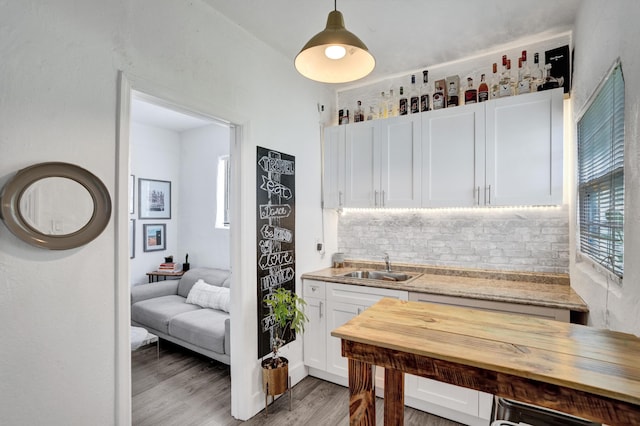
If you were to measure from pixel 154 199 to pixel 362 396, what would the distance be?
176 inches

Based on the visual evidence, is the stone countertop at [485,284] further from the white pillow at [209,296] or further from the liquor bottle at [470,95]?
the liquor bottle at [470,95]

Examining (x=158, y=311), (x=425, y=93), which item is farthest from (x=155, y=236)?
(x=425, y=93)

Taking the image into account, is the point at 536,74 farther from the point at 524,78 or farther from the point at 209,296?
the point at 209,296

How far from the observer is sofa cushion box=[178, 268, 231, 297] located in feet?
12.9

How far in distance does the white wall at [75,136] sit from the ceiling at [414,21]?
44cm

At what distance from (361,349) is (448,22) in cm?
234

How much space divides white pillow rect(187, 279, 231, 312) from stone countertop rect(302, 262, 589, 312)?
1.22 metres

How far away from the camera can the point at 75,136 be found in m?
1.41

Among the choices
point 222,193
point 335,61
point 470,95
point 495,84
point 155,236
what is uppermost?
point 495,84

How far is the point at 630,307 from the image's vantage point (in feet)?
3.84

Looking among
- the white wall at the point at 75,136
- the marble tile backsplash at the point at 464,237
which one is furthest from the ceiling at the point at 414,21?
the marble tile backsplash at the point at 464,237

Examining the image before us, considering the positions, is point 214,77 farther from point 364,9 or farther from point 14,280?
point 14,280

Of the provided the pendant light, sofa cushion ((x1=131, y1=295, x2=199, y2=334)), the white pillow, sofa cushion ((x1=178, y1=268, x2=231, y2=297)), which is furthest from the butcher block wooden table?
sofa cushion ((x1=178, y1=268, x2=231, y2=297))

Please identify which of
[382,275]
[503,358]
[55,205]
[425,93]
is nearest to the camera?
[503,358]
